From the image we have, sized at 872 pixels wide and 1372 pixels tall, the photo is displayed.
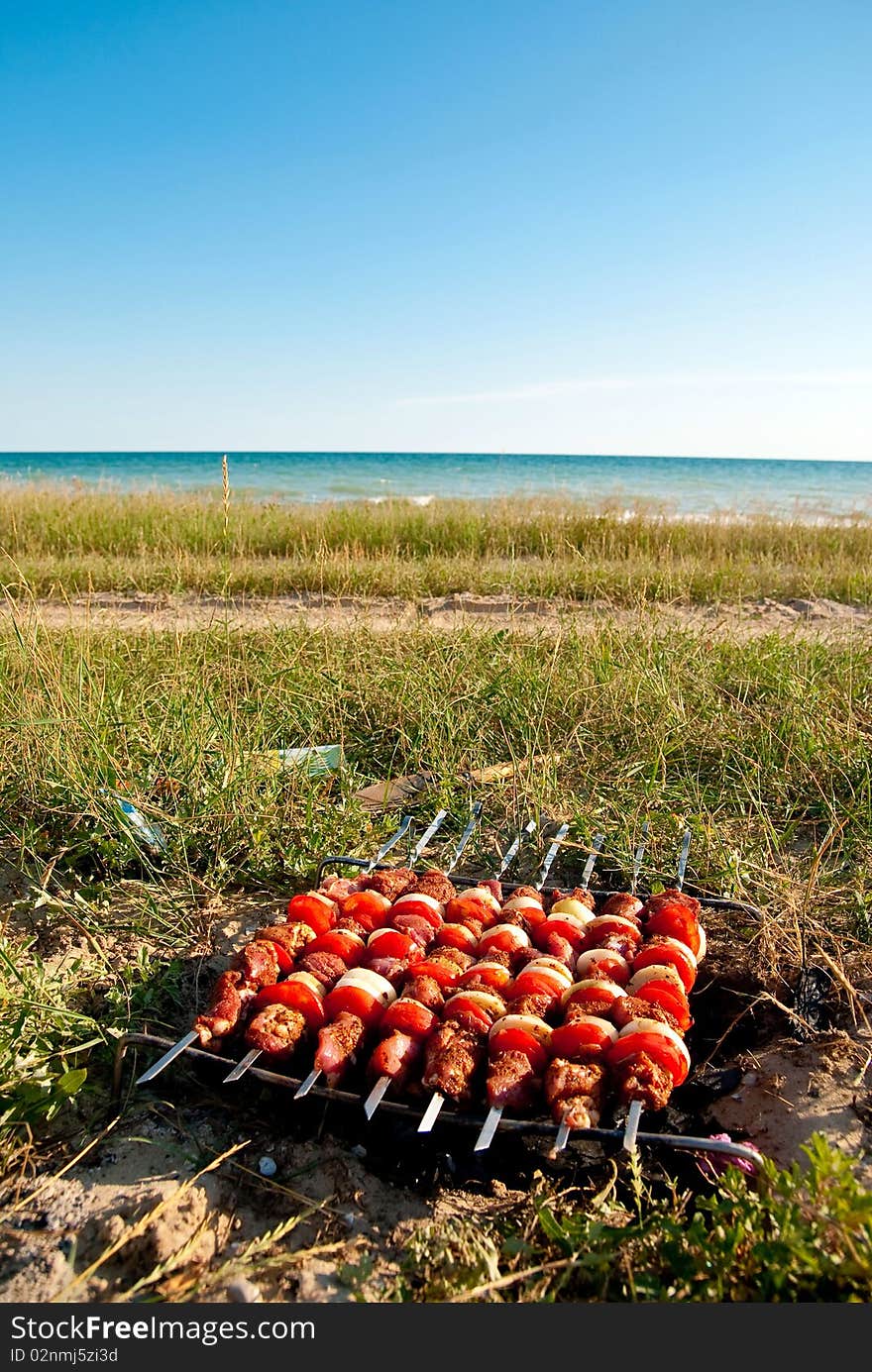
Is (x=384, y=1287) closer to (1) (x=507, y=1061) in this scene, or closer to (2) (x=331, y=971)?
(1) (x=507, y=1061)

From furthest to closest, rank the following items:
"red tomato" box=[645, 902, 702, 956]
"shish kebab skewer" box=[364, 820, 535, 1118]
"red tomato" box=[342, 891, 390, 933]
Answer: "red tomato" box=[342, 891, 390, 933]
"red tomato" box=[645, 902, 702, 956]
"shish kebab skewer" box=[364, 820, 535, 1118]

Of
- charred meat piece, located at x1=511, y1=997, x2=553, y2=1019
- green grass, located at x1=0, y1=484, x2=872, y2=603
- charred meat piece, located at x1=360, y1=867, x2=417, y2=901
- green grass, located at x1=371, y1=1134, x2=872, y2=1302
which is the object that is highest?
green grass, located at x1=0, y1=484, x2=872, y2=603

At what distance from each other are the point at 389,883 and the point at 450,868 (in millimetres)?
364

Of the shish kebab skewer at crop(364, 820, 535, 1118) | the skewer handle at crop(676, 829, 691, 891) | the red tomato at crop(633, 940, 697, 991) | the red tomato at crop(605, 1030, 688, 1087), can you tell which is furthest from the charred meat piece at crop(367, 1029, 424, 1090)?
the skewer handle at crop(676, 829, 691, 891)

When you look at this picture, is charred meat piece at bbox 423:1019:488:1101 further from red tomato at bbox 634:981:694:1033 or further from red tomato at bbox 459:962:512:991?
red tomato at bbox 634:981:694:1033

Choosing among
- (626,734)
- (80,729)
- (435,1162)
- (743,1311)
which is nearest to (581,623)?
(626,734)

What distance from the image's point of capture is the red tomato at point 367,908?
2.59 meters

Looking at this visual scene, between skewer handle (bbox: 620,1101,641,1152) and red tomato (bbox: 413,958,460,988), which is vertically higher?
red tomato (bbox: 413,958,460,988)

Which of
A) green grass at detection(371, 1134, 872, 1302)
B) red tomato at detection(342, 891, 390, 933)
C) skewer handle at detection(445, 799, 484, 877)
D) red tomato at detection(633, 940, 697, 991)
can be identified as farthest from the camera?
skewer handle at detection(445, 799, 484, 877)

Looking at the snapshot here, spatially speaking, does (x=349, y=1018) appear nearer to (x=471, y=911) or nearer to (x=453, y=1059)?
(x=453, y=1059)

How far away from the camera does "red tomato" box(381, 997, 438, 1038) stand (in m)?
2.09

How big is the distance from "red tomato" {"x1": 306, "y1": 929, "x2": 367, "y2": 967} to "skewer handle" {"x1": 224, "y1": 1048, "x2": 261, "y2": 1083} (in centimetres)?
37

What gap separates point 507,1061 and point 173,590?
7000 mm

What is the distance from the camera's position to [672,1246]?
1.61 m
